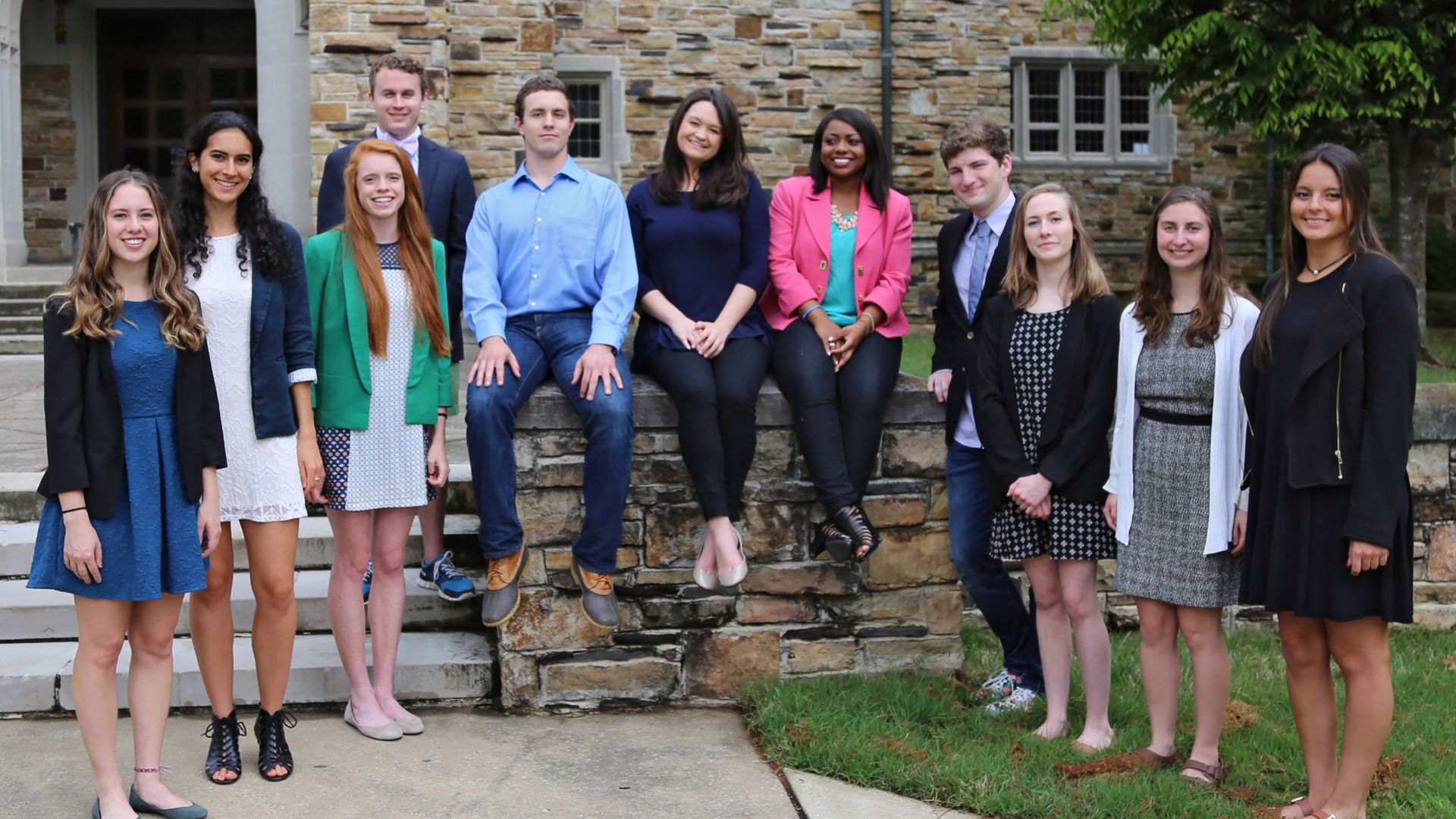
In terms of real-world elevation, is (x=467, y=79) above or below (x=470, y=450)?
above

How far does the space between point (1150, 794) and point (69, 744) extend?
3.20 meters

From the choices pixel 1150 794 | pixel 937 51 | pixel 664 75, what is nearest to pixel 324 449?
pixel 1150 794

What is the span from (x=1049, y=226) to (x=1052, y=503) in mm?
839

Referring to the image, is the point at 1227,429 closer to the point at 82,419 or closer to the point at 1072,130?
the point at 82,419

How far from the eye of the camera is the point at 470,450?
4512mm

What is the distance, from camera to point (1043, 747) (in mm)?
4242

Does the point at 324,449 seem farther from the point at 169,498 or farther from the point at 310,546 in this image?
the point at 310,546

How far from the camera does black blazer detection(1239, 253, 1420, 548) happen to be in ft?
11.5

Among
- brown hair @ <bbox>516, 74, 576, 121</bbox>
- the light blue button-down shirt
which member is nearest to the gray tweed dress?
the light blue button-down shirt

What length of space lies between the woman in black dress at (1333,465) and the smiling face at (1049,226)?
665 mm

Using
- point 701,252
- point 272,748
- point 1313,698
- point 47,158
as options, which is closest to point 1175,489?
point 1313,698

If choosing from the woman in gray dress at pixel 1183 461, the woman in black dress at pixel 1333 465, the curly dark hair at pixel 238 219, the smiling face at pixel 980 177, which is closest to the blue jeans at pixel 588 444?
the curly dark hair at pixel 238 219

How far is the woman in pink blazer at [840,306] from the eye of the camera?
15.3ft

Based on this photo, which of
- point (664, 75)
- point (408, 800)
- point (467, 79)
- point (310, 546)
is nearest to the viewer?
point (408, 800)
